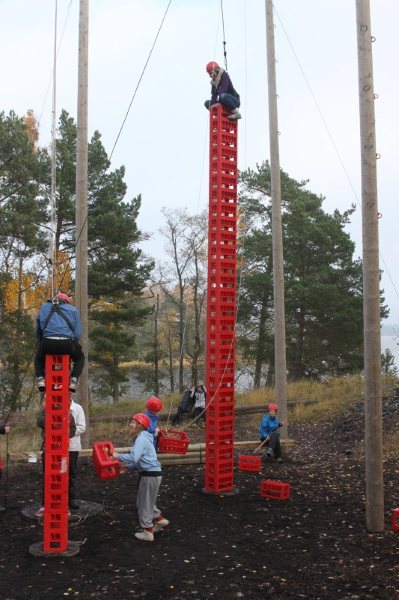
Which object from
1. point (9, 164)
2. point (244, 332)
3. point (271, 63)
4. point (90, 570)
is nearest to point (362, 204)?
point (90, 570)

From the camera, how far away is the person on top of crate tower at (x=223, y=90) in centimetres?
797

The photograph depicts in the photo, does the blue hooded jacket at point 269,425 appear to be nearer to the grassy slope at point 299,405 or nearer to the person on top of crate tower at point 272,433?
the person on top of crate tower at point 272,433

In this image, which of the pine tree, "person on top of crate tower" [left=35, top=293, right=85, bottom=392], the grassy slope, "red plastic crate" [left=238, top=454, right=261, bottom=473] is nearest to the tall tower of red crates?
"red plastic crate" [left=238, top=454, right=261, bottom=473]

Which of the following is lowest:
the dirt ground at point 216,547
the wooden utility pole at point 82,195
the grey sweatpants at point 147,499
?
the dirt ground at point 216,547

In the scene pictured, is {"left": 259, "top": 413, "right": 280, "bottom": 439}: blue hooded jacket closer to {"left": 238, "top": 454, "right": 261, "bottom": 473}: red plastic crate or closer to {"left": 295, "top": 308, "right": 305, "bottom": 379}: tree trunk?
{"left": 238, "top": 454, "right": 261, "bottom": 473}: red plastic crate

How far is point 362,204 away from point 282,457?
18.7 ft

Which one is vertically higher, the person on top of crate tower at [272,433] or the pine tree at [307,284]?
the pine tree at [307,284]

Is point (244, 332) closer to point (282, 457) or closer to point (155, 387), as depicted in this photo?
point (155, 387)

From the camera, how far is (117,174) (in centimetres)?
2286

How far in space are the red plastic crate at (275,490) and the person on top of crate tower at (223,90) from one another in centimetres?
501

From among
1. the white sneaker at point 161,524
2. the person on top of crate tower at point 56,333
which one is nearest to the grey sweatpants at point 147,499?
the white sneaker at point 161,524

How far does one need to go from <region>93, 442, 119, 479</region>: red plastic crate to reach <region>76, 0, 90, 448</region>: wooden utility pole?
3706 millimetres

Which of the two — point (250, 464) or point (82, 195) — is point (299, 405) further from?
point (82, 195)

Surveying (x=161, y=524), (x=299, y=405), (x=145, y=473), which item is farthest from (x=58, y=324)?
(x=299, y=405)
